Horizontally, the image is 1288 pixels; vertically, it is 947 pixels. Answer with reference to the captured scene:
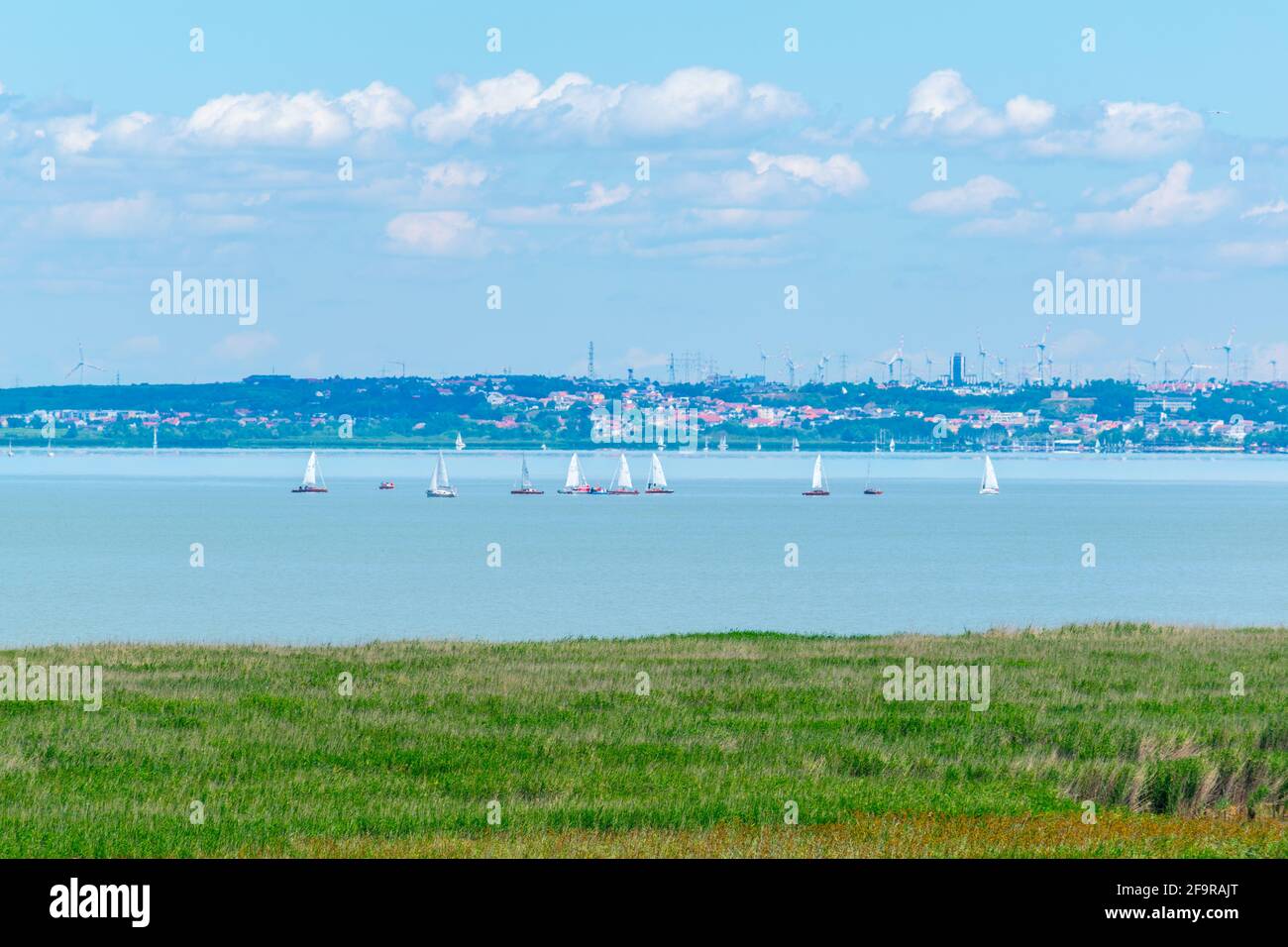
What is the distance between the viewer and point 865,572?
4867 inches

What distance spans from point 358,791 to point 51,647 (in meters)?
21.7
